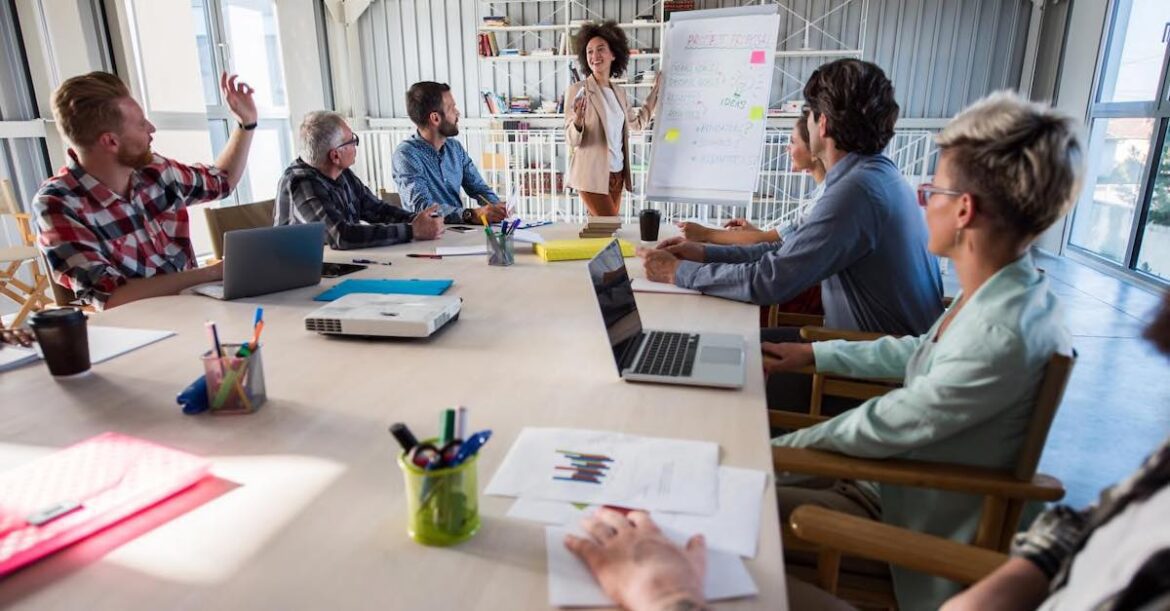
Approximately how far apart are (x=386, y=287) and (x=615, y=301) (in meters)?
0.75

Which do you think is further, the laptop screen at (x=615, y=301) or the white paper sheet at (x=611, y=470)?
the laptop screen at (x=615, y=301)

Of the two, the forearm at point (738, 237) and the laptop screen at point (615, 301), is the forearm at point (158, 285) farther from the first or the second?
the forearm at point (738, 237)

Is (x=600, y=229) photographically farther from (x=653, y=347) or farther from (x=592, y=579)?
(x=592, y=579)

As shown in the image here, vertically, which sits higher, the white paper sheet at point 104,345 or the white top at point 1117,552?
the white top at point 1117,552

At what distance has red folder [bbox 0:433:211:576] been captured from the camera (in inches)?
29.6

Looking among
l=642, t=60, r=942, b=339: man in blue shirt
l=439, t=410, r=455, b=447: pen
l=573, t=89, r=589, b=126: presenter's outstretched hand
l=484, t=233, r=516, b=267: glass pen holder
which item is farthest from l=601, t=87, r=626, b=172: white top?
l=439, t=410, r=455, b=447: pen

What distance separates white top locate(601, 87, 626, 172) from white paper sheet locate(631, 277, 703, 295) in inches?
91.0

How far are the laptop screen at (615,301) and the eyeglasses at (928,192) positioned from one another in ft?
2.00

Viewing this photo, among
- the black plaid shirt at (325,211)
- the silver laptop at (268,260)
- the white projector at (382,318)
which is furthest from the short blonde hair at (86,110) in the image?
the white projector at (382,318)

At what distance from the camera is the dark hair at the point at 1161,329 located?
1.82 ft

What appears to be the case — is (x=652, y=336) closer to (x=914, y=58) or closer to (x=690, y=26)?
(x=690, y=26)

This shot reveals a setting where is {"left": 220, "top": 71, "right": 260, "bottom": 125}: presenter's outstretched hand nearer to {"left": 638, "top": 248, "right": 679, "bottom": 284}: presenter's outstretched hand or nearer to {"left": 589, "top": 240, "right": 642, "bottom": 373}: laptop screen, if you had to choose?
{"left": 638, "top": 248, "right": 679, "bottom": 284}: presenter's outstretched hand

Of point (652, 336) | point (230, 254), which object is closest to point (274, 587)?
point (652, 336)

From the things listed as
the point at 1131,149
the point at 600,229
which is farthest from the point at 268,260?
the point at 1131,149
